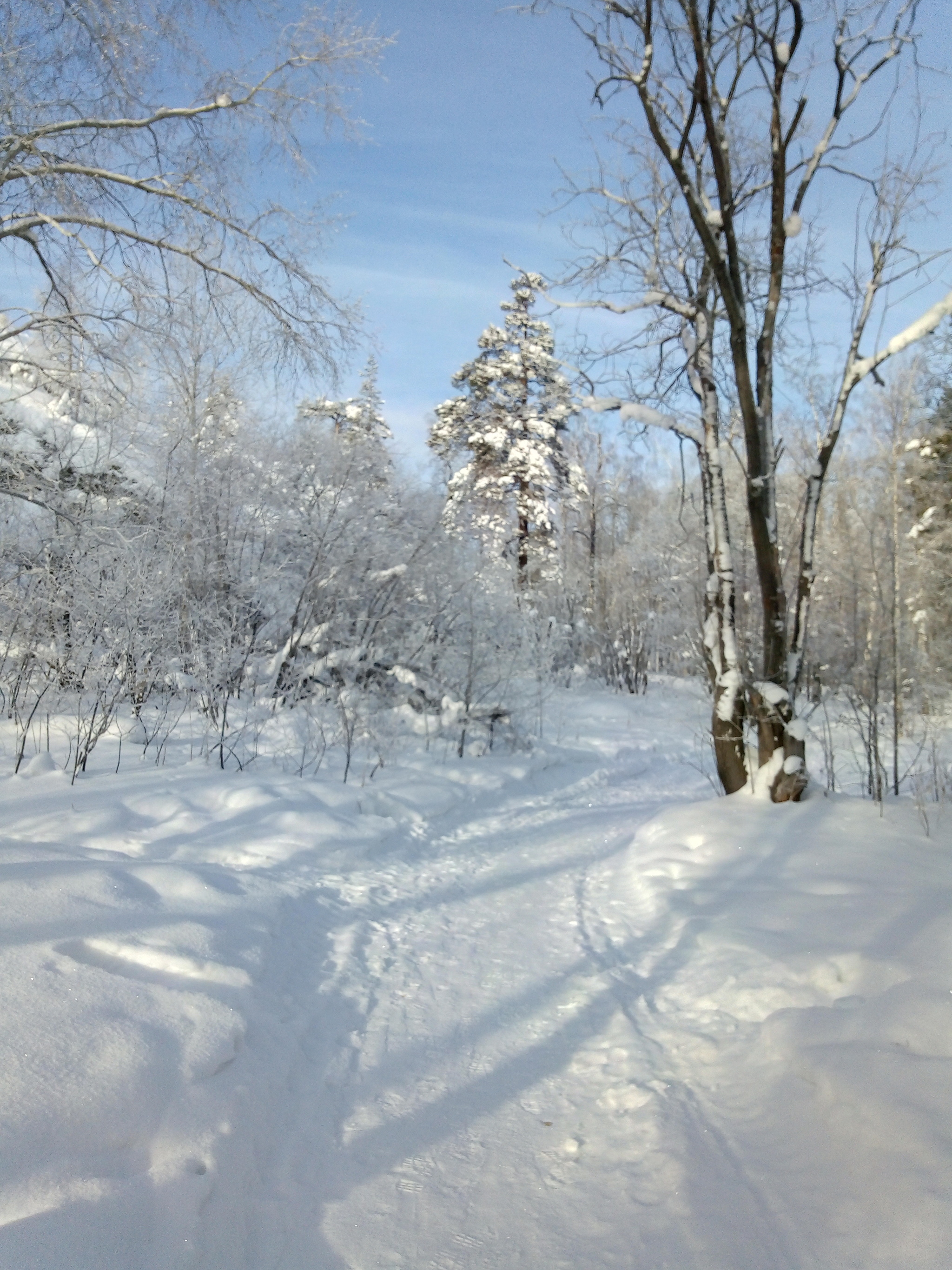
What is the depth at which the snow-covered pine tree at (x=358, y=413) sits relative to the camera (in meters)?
13.3

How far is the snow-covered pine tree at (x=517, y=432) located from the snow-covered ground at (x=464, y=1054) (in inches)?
701

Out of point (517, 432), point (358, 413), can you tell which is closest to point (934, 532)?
point (517, 432)

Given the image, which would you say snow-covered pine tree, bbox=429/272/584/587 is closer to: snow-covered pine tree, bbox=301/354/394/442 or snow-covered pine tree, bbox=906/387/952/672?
snow-covered pine tree, bbox=301/354/394/442

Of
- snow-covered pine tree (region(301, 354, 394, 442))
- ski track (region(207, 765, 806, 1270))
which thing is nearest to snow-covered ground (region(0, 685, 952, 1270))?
ski track (region(207, 765, 806, 1270))

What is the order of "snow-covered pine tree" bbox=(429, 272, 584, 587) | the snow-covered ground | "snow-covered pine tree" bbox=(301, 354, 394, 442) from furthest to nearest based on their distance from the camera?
"snow-covered pine tree" bbox=(429, 272, 584, 587), "snow-covered pine tree" bbox=(301, 354, 394, 442), the snow-covered ground

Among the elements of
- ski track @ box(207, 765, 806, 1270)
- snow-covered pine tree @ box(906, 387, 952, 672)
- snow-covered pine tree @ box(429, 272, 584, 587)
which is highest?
snow-covered pine tree @ box(429, 272, 584, 587)

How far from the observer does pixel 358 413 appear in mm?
25266

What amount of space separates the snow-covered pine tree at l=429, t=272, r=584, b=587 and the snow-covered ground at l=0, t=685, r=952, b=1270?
17807 millimetres

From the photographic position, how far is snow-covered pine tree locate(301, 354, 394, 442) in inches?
525

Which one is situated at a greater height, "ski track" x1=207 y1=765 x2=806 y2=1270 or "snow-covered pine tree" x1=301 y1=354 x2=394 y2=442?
"snow-covered pine tree" x1=301 y1=354 x2=394 y2=442

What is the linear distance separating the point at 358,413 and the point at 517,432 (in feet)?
17.7

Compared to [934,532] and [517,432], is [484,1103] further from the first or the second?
[517,432]

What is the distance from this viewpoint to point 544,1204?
8.10 ft

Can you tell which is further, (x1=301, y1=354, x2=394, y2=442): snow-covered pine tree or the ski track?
(x1=301, y1=354, x2=394, y2=442): snow-covered pine tree
